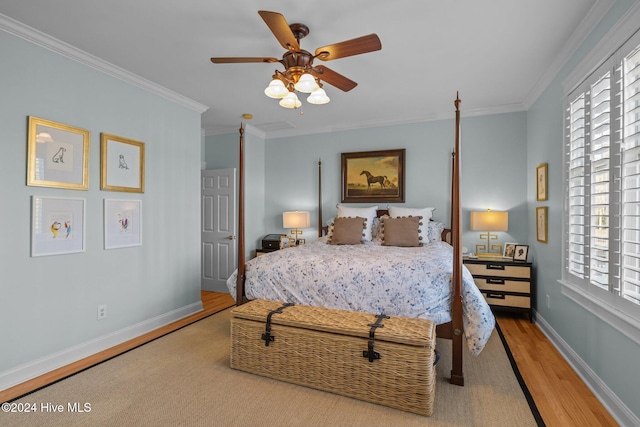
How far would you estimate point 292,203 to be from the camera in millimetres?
5406

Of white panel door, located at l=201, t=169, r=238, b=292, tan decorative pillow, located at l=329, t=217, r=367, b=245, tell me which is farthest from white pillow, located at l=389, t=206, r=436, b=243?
white panel door, located at l=201, t=169, r=238, b=292

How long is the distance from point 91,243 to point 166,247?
2.75ft

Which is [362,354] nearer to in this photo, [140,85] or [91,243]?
[91,243]

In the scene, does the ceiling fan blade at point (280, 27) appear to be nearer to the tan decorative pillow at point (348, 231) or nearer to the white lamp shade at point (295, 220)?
the tan decorative pillow at point (348, 231)

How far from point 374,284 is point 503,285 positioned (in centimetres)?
209

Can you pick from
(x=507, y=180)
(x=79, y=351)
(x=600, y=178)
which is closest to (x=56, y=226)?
(x=79, y=351)

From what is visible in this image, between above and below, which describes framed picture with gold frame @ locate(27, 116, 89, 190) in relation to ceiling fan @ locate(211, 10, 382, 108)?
below

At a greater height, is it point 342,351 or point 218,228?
point 218,228

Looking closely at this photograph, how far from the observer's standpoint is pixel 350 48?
2107 mm

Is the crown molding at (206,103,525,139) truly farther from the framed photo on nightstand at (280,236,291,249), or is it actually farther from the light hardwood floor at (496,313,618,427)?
the light hardwood floor at (496,313,618,427)

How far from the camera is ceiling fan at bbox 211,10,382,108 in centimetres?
201

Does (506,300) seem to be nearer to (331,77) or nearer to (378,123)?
(378,123)

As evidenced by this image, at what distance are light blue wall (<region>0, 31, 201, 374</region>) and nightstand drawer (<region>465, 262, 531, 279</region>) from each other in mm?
3392

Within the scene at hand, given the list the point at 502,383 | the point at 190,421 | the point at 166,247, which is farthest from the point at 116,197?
the point at 502,383
